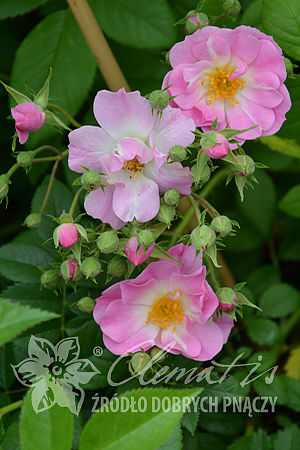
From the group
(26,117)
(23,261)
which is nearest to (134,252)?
(26,117)

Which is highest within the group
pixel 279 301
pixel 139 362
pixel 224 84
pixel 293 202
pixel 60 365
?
pixel 224 84

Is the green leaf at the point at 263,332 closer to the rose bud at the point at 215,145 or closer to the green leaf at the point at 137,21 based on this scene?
the rose bud at the point at 215,145

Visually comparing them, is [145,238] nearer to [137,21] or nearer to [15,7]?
[137,21]

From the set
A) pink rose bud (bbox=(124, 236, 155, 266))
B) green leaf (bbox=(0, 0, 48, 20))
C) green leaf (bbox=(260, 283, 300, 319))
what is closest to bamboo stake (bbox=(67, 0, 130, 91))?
green leaf (bbox=(0, 0, 48, 20))

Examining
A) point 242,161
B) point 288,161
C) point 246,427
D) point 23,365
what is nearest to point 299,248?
point 288,161

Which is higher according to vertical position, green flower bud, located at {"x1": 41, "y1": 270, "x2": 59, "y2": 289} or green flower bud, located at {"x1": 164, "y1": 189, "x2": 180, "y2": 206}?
green flower bud, located at {"x1": 164, "y1": 189, "x2": 180, "y2": 206}

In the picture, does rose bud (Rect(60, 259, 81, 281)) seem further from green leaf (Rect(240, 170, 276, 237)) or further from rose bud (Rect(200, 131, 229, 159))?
green leaf (Rect(240, 170, 276, 237))

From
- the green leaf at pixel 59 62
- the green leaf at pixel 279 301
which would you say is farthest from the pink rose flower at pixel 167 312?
the green leaf at pixel 59 62
